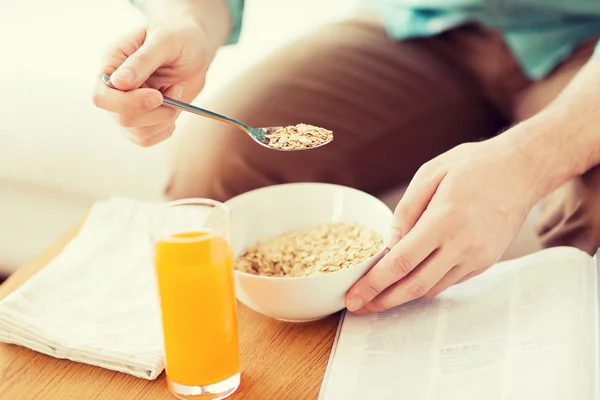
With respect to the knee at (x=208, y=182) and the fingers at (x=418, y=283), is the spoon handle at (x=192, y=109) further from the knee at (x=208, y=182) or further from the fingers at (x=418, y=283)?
the knee at (x=208, y=182)

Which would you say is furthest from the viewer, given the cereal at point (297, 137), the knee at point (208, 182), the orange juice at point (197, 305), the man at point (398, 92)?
the knee at point (208, 182)

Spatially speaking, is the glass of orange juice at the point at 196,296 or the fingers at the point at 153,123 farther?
the fingers at the point at 153,123

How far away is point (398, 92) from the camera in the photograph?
5.12 ft

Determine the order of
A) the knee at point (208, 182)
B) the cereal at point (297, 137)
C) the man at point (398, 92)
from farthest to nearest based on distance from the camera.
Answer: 1. the knee at point (208, 182)
2. the man at point (398, 92)
3. the cereal at point (297, 137)

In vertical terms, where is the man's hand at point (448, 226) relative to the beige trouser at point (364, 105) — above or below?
above

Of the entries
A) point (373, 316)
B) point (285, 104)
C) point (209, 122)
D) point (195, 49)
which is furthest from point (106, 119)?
point (373, 316)

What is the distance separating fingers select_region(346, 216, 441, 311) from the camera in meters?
0.91

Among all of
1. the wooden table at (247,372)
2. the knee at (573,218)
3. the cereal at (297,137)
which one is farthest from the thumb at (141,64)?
the knee at (573,218)

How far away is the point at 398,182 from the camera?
160 cm

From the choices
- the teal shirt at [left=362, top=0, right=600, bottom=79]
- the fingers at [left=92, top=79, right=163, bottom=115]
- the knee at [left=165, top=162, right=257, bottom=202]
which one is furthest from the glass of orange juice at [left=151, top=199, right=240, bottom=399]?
the teal shirt at [left=362, top=0, right=600, bottom=79]

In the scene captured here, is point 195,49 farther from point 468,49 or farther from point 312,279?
point 468,49

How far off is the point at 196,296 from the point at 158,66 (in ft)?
1.37

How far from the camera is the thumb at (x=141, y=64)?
0.98 metres

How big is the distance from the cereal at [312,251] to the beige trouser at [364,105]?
420 millimetres
